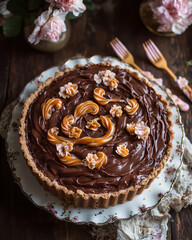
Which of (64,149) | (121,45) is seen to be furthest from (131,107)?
(121,45)

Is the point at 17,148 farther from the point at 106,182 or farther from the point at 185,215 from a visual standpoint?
the point at 185,215

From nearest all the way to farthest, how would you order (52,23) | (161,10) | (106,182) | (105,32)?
(106,182) → (52,23) → (161,10) → (105,32)

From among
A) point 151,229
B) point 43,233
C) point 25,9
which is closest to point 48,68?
point 25,9

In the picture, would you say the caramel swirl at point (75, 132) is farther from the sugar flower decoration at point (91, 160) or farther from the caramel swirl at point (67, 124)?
the sugar flower decoration at point (91, 160)

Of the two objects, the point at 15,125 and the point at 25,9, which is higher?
the point at 25,9

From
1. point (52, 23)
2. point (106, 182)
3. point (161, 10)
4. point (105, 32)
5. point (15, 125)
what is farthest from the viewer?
point (105, 32)

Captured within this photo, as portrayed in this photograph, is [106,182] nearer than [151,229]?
Yes

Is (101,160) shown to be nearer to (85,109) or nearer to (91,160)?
(91,160)

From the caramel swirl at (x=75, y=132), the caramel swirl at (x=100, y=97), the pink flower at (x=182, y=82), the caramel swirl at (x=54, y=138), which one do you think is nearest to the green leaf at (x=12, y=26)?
the caramel swirl at (x=100, y=97)
